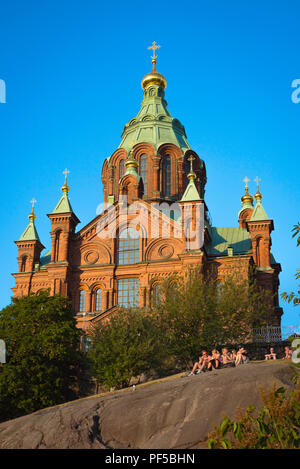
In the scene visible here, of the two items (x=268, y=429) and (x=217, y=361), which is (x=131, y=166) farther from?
(x=268, y=429)

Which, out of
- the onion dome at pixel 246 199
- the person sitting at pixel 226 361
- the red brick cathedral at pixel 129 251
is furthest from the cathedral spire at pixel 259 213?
the person sitting at pixel 226 361

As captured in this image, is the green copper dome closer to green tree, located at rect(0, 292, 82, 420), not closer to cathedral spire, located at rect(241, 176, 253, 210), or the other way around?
cathedral spire, located at rect(241, 176, 253, 210)

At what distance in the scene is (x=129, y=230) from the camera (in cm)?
5147

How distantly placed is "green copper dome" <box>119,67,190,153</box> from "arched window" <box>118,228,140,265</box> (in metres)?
14.0

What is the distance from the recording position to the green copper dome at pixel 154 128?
6350 centimetres

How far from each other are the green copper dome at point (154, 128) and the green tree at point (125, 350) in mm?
27458

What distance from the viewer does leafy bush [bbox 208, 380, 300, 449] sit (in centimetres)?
1620

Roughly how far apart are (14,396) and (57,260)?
17.9 metres

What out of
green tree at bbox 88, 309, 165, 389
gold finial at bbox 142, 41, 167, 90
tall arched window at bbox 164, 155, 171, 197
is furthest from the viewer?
gold finial at bbox 142, 41, 167, 90

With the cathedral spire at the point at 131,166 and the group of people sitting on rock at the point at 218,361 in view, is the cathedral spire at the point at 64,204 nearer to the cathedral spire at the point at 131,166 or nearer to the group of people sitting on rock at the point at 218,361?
the cathedral spire at the point at 131,166

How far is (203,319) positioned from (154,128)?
31009mm

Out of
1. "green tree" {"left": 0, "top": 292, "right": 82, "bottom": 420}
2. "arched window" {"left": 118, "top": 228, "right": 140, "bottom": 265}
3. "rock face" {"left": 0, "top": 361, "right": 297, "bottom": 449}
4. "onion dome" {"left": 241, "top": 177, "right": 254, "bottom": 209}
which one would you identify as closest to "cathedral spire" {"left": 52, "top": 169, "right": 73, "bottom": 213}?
"arched window" {"left": 118, "top": 228, "right": 140, "bottom": 265}
